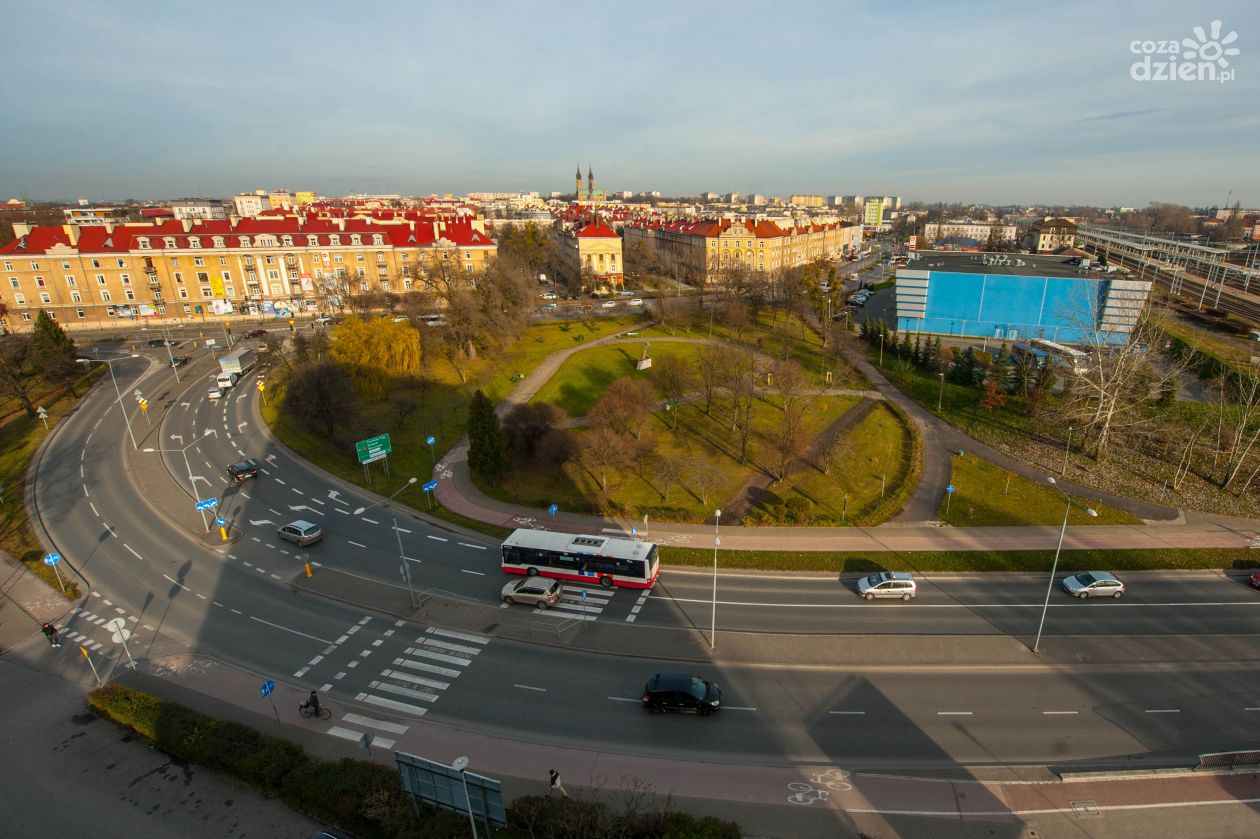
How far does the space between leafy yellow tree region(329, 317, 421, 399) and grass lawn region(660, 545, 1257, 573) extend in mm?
32671

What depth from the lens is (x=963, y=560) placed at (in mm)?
32062

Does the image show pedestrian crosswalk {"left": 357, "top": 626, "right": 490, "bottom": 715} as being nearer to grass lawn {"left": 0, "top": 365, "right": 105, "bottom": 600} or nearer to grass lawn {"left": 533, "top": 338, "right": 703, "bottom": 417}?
grass lawn {"left": 0, "top": 365, "right": 105, "bottom": 600}

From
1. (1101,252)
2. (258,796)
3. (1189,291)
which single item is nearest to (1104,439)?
(258,796)

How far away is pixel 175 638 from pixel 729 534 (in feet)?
87.3

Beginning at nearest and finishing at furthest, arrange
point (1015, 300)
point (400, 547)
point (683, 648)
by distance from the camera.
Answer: point (683, 648)
point (400, 547)
point (1015, 300)

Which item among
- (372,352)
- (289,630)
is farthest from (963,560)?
(372,352)

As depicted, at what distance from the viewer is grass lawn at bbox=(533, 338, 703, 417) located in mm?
56650

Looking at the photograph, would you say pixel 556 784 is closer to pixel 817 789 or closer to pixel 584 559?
pixel 817 789

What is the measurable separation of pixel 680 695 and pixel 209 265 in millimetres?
97004

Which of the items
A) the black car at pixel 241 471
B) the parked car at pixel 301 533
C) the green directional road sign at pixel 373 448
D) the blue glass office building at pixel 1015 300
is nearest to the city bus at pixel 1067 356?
the blue glass office building at pixel 1015 300

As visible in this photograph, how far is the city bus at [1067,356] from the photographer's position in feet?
165

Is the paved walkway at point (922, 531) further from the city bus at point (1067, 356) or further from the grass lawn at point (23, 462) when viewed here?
the grass lawn at point (23, 462)

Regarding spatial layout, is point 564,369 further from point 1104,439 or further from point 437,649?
point 1104,439

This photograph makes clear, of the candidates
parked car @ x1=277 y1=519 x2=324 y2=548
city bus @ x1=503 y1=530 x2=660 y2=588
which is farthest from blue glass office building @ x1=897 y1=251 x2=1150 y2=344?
parked car @ x1=277 y1=519 x2=324 y2=548
